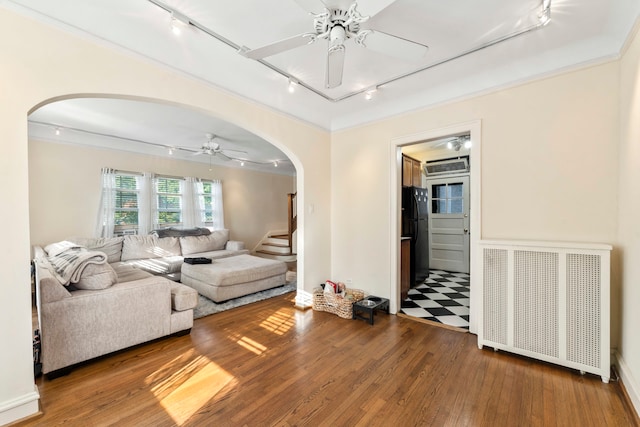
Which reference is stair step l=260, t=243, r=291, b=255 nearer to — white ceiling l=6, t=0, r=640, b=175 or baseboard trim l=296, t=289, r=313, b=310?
baseboard trim l=296, t=289, r=313, b=310

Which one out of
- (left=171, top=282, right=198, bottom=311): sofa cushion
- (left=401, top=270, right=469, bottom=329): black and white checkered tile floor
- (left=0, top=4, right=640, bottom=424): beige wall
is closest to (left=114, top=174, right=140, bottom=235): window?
(left=171, top=282, right=198, bottom=311): sofa cushion

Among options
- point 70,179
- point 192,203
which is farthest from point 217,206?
point 70,179

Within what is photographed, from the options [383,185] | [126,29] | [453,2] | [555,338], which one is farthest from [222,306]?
[453,2]

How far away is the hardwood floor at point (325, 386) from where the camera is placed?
1.67 metres

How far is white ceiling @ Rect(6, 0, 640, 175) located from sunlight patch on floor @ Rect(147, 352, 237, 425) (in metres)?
2.63

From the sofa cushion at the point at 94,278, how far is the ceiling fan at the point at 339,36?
228 cm

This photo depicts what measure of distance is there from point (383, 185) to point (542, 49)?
77.1 inches

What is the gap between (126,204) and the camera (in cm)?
Answer: 532

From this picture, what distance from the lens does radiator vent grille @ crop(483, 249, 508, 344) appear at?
7.93 feet

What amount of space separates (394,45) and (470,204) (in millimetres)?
1952

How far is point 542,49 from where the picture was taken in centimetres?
233

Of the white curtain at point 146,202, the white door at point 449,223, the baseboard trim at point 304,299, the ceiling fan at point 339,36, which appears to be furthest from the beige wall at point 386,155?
the white curtain at point 146,202

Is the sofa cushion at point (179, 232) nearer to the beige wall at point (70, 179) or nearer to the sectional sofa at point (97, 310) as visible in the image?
the beige wall at point (70, 179)

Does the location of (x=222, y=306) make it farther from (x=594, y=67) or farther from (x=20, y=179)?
(x=594, y=67)
